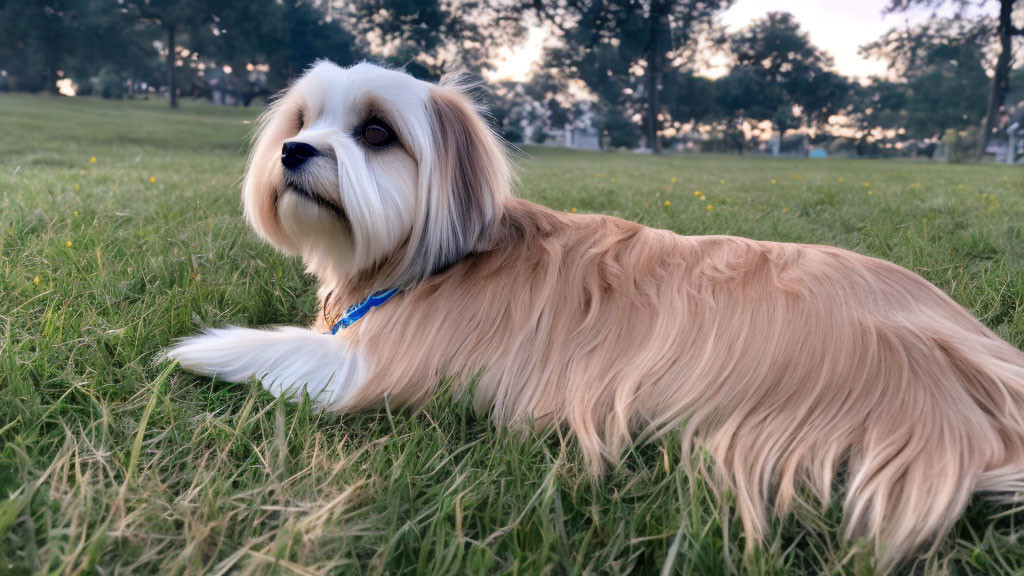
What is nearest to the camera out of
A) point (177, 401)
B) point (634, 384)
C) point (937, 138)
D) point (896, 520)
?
point (896, 520)

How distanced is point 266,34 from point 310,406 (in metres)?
36.7

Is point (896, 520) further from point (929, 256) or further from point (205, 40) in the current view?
point (205, 40)

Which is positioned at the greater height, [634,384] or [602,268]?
[602,268]

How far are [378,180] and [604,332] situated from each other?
0.93 metres

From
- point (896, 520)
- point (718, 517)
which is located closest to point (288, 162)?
point (718, 517)

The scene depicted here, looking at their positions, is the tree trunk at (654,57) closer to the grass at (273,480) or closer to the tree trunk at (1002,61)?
the tree trunk at (1002,61)

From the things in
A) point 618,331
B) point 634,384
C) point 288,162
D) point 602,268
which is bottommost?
point 634,384

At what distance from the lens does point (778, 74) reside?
54.4 m

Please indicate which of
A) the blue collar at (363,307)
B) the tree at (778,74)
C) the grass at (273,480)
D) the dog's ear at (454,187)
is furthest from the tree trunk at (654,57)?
the blue collar at (363,307)

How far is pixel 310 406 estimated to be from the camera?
2.00 meters

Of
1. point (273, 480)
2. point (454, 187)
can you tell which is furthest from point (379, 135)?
point (273, 480)

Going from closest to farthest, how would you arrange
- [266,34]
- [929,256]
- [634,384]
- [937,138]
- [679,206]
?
[634,384]
[929,256]
[679,206]
[266,34]
[937,138]

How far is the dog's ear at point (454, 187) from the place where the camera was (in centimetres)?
218

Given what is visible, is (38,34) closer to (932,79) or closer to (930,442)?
(930,442)
